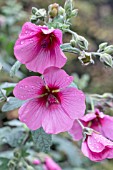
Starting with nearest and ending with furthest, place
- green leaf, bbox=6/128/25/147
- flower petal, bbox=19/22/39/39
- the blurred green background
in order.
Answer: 1. flower petal, bbox=19/22/39/39
2. green leaf, bbox=6/128/25/147
3. the blurred green background

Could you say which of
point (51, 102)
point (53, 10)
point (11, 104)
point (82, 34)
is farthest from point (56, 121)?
point (82, 34)

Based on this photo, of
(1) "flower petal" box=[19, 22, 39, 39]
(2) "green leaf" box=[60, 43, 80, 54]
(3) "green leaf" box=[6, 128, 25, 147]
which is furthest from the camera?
(3) "green leaf" box=[6, 128, 25, 147]

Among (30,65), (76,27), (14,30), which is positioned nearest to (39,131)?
(30,65)

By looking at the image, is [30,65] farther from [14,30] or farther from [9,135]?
[14,30]

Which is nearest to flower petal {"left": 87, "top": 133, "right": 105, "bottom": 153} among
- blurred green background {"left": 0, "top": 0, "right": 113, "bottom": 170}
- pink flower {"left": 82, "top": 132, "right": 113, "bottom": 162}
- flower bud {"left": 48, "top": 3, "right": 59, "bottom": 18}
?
pink flower {"left": 82, "top": 132, "right": 113, "bottom": 162}

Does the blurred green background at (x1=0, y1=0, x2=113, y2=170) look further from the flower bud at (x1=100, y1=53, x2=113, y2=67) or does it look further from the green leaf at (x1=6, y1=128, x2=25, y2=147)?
the flower bud at (x1=100, y1=53, x2=113, y2=67)

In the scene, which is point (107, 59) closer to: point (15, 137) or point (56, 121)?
point (56, 121)
